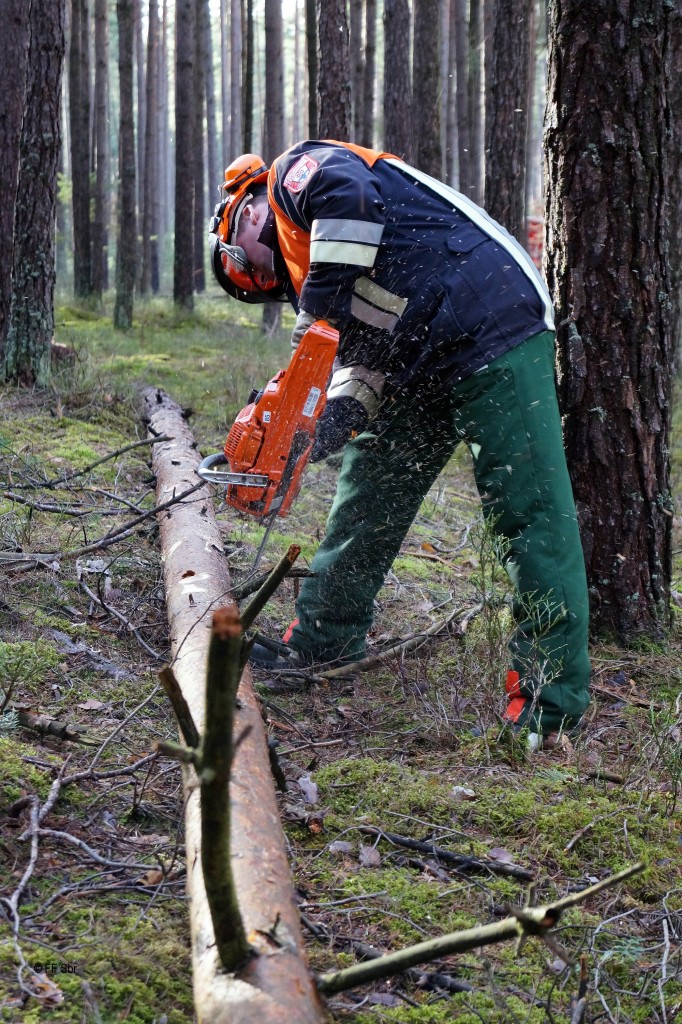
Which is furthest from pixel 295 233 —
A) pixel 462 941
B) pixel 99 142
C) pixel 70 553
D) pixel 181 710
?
pixel 99 142

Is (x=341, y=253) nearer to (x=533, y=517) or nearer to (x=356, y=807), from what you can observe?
(x=533, y=517)

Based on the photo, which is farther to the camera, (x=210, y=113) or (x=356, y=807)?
(x=210, y=113)

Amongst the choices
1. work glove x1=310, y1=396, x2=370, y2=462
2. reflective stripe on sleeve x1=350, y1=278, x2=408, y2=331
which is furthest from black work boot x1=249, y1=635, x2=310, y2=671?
reflective stripe on sleeve x1=350, y1=278, x2=408, y2=331

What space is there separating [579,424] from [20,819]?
2501mm

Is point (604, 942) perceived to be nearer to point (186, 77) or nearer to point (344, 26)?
point (344, 26)

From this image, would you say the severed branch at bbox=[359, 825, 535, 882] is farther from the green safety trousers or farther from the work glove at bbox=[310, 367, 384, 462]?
the work glove at bbox=[310, 367, 384, 462]

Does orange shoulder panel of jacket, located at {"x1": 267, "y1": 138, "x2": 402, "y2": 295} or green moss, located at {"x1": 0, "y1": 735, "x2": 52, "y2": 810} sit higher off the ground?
orange shoulder panel of jacket, located at {"x1": 267, "y1": 138, "x2": 402, "y2": 295}

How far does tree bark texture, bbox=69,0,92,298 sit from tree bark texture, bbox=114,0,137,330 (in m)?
0.86

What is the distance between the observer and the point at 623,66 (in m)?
3.48

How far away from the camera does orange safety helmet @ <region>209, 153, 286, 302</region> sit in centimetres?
365

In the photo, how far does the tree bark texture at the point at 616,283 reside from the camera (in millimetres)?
3494

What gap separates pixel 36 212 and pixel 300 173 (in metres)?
4.89

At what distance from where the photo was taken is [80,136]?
1434cm

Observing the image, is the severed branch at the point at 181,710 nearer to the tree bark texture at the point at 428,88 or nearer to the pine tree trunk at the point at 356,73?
the tree bark texture at the point at 428,88
